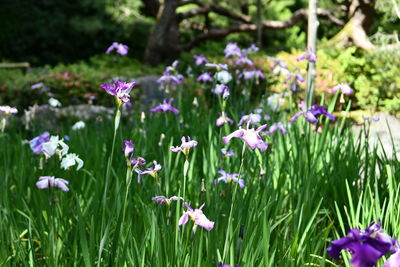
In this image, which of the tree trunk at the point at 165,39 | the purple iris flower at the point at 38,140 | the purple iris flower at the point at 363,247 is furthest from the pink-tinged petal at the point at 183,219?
the tree trunk at the point at 165,39

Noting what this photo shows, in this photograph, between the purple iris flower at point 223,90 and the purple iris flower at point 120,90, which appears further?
the purple iris flower at point 223,90

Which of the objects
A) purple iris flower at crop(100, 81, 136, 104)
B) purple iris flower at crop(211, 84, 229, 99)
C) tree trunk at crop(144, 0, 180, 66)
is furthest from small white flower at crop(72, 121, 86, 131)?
tree trunk at crop(144, 0, 180, 66)

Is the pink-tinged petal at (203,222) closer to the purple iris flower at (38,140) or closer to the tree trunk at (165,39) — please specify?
the purple iris flower at (38,140)

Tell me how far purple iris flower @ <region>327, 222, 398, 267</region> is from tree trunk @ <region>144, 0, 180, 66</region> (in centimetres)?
1028

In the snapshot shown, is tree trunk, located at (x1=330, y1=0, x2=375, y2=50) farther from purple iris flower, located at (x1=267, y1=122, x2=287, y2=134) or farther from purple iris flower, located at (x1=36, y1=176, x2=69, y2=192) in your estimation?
purple iris flower, located at (x1=36, y1=176, x2=69, y2=192)

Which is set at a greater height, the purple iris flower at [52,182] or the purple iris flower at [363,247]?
the purple iris flower at [363,247]

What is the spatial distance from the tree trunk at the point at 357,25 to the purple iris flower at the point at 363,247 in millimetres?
7941

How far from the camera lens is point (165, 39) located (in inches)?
436

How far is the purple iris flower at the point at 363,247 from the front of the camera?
87 centimetres

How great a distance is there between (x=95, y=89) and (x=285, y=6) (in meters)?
9.66

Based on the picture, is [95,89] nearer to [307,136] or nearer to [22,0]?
[307,136]

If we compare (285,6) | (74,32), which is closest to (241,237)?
(74,32)

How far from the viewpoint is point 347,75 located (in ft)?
24.3

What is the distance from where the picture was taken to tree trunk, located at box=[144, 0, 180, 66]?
10.9 meters
